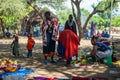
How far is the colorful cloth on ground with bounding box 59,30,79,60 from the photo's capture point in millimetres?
10773

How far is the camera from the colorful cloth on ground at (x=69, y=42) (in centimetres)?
1077

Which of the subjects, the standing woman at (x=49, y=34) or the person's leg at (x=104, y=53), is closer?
the person's leg at (x=104, y=53)

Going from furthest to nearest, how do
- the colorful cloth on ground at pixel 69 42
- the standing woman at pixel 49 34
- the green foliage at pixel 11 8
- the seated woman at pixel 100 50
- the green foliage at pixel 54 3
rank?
the green foliage at pixel 54 3 < the green foliage at pixel 11 8 < the standing woman at pixel 49 34 < the seated woman at pixel 100 50 < the colorful cloth on ground at pixel 69 42

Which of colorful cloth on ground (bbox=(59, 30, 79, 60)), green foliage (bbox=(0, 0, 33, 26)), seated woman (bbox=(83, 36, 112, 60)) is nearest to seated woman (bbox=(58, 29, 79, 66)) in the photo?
colorful cloth on ground (bbox=(59, 30, 79, 60))

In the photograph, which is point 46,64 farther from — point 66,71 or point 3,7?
point 3,7

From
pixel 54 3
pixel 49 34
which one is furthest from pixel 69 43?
pixel 54 3

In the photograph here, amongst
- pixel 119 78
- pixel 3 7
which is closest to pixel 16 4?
pixel 3 7

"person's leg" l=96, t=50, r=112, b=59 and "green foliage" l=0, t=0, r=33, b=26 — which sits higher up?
"green foliage" l=0, t=0, r=33, b=26

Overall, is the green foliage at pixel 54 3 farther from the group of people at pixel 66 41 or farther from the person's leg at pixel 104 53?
the person's leg at pixel 104 53

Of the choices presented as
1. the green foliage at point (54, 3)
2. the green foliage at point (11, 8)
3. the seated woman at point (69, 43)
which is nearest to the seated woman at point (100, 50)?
the seated woman at point (69, 43)

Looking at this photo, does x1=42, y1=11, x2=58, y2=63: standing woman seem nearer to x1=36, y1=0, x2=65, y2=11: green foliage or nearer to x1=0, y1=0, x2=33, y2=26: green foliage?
x1=0, y1=0, x2=33, y2=26: green foliage

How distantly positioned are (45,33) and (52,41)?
39cm

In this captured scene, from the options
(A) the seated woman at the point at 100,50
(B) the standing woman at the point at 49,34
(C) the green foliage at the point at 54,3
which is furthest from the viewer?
(C) the green foliage at the point at 54,3

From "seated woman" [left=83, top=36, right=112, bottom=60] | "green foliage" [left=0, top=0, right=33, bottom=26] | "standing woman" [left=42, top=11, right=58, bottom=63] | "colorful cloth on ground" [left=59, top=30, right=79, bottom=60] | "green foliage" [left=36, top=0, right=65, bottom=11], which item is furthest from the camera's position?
"green foliage" [left=36, top=0, right=65, bottom=11]
